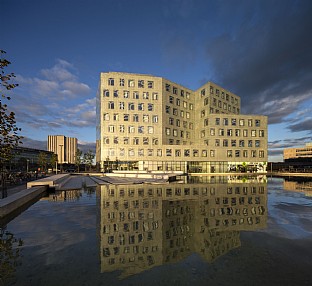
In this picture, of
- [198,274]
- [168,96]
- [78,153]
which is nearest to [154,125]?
[168,96]

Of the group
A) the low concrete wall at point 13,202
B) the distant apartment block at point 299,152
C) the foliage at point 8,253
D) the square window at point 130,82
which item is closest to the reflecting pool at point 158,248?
the foliage at point 8,253

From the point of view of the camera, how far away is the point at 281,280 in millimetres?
5234

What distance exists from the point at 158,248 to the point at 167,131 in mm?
68683

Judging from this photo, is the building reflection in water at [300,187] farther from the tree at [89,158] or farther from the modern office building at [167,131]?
the tree at [89,158]

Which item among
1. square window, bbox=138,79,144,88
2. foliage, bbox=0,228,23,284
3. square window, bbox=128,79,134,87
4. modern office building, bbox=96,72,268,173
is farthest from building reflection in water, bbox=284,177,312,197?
square window, bbox=128,79,134,87

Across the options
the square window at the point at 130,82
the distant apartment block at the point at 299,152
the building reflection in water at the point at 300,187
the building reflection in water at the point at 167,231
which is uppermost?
the square window at the point at 130,82

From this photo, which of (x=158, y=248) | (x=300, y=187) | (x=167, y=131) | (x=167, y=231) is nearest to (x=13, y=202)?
(x=167, y=231)

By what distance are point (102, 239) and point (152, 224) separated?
276 cm

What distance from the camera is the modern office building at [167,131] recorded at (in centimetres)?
6969

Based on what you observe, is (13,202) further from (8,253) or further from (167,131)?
(167,131)

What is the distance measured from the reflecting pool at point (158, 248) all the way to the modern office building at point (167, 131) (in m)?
58.0

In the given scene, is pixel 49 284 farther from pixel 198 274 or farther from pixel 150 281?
pixel 198 274

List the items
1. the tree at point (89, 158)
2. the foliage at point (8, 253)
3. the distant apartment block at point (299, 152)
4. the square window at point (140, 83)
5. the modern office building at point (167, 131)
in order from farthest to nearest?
the distant apartment block at point (299, 152) → the tree at point (89, 158) → the square window at point (140, 83) → the modern office building at point (167, 131) → the foliage at point (8, 253)

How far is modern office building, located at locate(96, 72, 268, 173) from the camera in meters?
69.7
